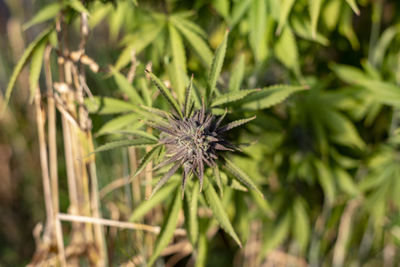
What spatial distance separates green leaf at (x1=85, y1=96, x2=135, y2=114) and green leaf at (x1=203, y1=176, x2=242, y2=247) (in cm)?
30

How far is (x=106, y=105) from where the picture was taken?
1.00 metres

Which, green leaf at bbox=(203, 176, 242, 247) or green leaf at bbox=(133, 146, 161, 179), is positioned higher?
green leaf at bbox=(133, 146, 161, 179)

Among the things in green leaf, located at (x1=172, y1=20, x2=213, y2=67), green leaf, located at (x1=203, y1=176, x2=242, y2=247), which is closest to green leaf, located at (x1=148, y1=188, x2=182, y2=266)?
green leaf, located at (x1=203, y1=176, x2=242, y2=247)

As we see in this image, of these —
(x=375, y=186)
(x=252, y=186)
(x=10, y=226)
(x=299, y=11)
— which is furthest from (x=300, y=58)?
(x=10, y=226)

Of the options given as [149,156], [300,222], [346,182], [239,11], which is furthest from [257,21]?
[300,222]

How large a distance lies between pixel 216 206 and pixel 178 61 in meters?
0.40

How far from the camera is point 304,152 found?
137cm

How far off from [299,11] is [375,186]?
0.75 m

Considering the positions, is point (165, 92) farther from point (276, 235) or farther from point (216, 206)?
point (276, 235)

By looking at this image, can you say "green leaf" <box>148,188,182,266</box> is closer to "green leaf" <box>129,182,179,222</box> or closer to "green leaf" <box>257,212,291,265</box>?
"green leaf" <box>129,182,179,222</box>

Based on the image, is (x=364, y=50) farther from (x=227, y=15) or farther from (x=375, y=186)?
(x=227, y=15)

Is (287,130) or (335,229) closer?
(287,130)

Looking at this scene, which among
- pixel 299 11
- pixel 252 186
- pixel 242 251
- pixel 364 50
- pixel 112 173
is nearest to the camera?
pixel 252 186

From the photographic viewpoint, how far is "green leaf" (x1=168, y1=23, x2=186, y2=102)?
3.10 ft
